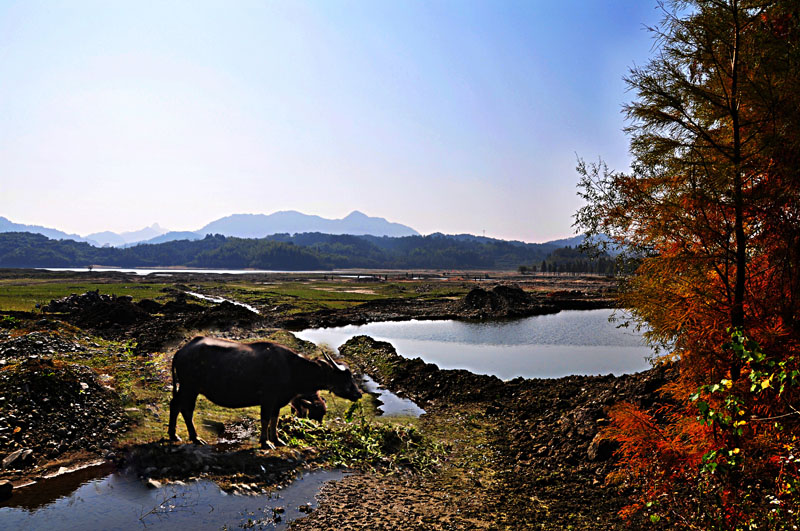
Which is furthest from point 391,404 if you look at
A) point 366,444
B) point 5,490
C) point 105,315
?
point 105,315

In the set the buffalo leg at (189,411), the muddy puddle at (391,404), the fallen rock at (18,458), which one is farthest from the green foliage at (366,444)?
the fallen rock at (18,458)

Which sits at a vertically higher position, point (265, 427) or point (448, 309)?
point (265, 427)

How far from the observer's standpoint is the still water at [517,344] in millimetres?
29062

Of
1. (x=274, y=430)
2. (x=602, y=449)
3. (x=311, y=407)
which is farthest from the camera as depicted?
(x=311, y=407)

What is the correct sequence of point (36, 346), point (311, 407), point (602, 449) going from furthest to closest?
point (36, 346), point (311, 407), point (602, 449)

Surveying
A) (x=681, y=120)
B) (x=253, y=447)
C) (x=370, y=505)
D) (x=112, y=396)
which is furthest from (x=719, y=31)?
(x=112, y=396)

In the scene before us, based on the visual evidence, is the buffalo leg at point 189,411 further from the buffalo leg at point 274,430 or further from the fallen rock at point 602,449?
the fallen rock at point 602,449

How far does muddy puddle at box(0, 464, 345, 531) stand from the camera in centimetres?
726

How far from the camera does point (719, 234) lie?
28.7ft

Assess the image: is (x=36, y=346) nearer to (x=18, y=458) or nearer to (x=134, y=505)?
(x=18, y=458)

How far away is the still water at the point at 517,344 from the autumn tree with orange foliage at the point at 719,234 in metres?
15.9

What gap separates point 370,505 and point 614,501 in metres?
5.27

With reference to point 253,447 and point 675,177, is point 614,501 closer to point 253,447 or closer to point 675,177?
point 675,177

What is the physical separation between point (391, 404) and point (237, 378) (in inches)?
379
